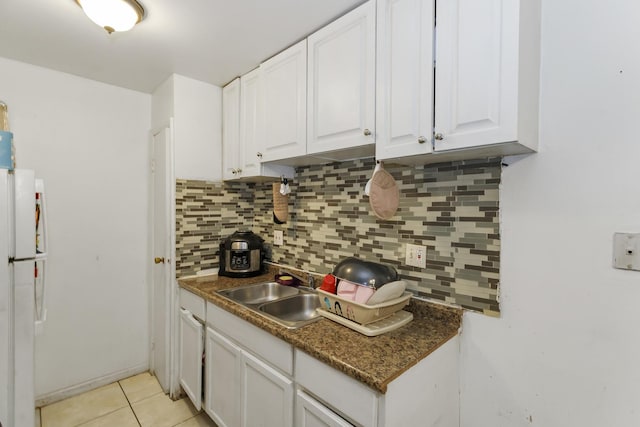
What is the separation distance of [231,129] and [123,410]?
2.03 meters

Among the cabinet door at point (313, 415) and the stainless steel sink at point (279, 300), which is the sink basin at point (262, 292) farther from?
the cabinet door at point (313, 415)

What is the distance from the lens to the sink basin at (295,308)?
1689 mm

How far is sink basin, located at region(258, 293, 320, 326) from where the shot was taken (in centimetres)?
169

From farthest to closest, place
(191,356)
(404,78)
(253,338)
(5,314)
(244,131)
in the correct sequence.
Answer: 1. (244,131)
2. (191,356)
3. (253,338)
4. (5,314)
5. (404,78)

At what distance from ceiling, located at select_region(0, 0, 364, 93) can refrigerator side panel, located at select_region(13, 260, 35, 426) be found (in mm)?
1186

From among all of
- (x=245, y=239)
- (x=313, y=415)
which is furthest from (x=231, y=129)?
(x=313, y=415)

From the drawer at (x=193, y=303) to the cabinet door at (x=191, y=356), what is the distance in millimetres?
38

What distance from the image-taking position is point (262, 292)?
6.60 ft

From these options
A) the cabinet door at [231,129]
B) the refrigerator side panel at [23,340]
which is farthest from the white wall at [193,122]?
the refrigerator side panel at [23,340]

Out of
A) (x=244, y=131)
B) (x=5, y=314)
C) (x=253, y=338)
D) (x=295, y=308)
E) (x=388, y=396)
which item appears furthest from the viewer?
(x=244, y=131)

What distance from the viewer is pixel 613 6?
0.97 meters

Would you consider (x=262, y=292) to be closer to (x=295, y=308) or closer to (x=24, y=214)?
(x=295, y=308)

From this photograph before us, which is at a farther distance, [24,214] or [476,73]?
[24,214]

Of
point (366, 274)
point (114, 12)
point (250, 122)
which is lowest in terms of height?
point (366, 274)
